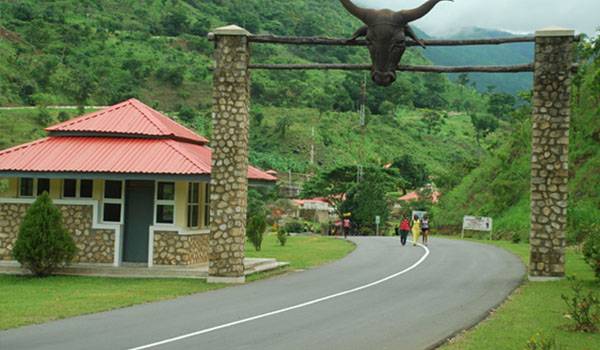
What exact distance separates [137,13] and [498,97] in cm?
5819

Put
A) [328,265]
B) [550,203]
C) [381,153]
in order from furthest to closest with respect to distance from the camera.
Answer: [381,153], [328,265], [550,203]

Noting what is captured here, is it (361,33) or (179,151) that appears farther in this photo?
(179,151)

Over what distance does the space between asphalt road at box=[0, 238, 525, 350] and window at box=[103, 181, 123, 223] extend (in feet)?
16.7

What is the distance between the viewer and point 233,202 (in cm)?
2088

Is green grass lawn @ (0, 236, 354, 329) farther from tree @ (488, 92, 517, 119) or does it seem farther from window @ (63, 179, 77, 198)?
tree @ (488, 92, 517, 119)

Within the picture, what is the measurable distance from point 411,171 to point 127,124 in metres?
61.3

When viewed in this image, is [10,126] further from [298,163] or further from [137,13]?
[137,13]

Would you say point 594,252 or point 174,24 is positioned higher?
point 174,24

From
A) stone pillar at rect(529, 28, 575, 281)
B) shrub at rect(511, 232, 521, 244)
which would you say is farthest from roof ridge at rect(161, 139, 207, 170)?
shrub at rect(511, 232, 521, 244)

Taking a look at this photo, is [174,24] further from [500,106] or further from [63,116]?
[63,116]

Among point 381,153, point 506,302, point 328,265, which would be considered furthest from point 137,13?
point 506,302

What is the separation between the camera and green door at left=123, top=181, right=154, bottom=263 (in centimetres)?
2327

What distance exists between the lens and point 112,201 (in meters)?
23.2

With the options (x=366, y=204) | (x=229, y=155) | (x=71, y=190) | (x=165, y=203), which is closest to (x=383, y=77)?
(x=229, y=155)
